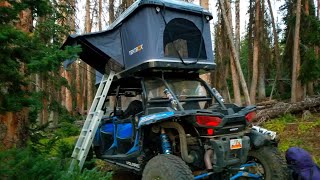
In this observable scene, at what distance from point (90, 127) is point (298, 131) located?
7051 mm

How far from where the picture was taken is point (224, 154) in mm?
4711

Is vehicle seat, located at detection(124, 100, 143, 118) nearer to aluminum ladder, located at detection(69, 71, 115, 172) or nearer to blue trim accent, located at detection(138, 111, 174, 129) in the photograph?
aluminum ladder, located at detection(69, 71, 115, 172)

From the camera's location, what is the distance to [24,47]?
4250 millimetres

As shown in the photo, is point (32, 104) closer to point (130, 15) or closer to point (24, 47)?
point (24, 47)

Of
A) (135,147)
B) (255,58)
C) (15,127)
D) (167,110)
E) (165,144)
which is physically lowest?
(135,147)

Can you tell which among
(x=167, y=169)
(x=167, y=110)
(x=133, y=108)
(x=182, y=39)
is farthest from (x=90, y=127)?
(x=182, y=39)

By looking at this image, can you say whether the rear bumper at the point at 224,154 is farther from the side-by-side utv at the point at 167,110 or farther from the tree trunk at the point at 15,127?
the tree trunk at the point at 15,127

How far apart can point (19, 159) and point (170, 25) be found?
3578mm

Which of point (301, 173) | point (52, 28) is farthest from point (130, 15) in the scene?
point (301, 173)

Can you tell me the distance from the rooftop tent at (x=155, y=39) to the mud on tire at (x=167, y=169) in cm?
172

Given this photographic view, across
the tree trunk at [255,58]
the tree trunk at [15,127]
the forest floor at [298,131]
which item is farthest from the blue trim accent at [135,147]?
the tree trunk at [255,58]

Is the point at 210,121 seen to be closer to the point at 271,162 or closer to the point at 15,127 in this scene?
the point at 271,162

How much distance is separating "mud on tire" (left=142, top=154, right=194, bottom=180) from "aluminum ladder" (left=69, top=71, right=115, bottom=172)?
1.53 metres

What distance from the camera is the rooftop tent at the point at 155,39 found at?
19.0 feet
